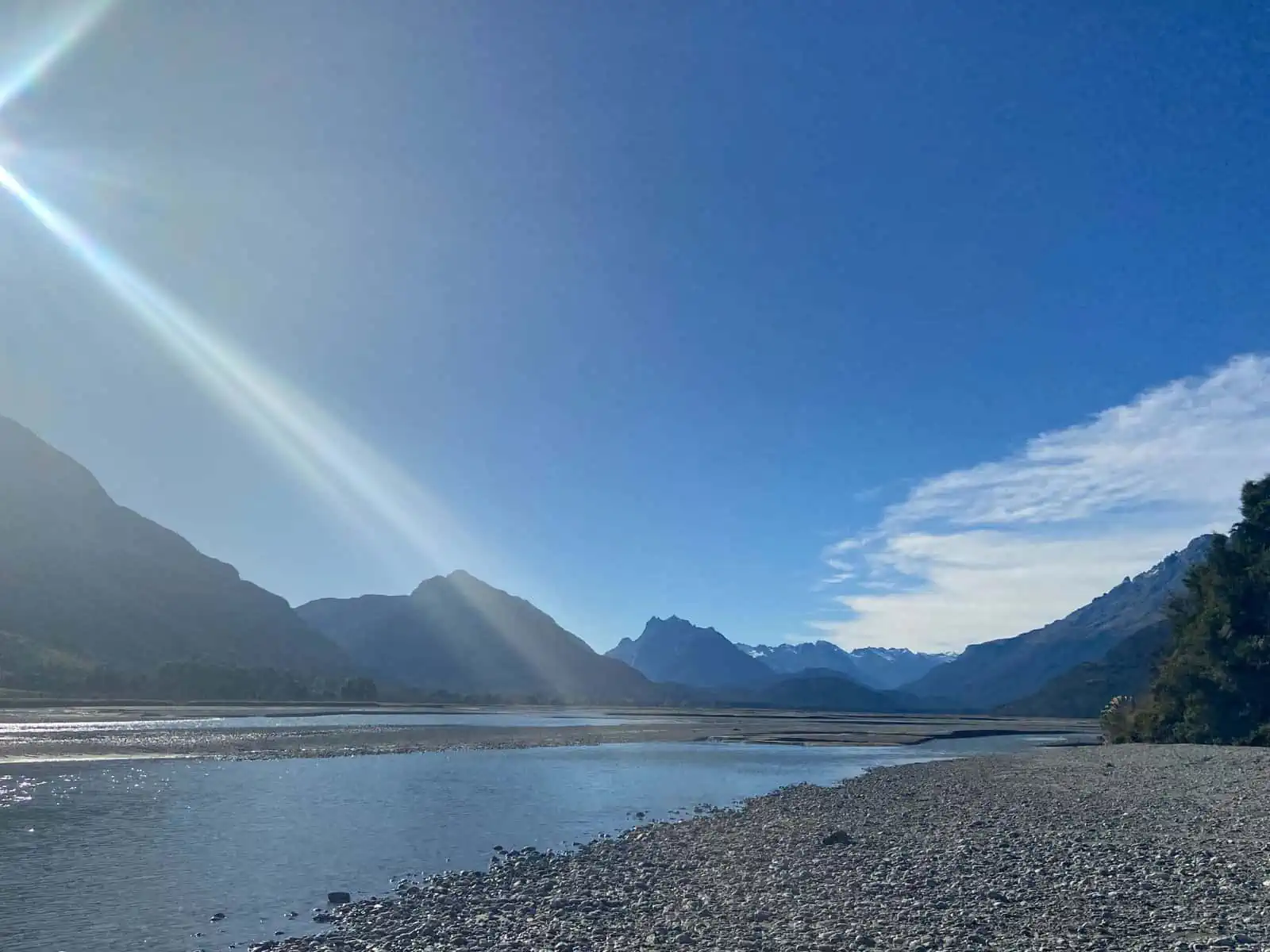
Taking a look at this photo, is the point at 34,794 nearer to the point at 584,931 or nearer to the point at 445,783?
the point at 445,783

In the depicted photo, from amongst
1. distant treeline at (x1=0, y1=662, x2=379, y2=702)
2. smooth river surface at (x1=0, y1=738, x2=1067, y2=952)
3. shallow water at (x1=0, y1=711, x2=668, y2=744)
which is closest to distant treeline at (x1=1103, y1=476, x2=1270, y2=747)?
smooth river surface at (x1=0, y1=738, x2=1067, y2=952)

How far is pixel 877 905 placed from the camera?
56.7ft

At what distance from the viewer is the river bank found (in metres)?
63.2

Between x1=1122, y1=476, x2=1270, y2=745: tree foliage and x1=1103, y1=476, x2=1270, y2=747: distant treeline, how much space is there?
5 centimetres

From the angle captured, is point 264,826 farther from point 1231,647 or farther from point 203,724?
point 203,724

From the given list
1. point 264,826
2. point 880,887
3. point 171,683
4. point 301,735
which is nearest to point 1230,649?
point 880,887

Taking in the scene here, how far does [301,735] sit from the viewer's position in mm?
83000

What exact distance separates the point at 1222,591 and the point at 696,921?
2366 inches

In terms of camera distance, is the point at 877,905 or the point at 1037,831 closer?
the point at 877,905

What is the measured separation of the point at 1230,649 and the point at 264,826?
61079 mm

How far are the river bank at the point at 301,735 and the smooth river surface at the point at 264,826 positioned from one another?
8783mm

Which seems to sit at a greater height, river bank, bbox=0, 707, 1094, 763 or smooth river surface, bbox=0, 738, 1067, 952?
river bank, bbox=0, 707, 1094, 763

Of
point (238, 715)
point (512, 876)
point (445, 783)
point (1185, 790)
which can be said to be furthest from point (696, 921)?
point (238, 715)

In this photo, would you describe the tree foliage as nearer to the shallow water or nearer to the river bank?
the river bank
